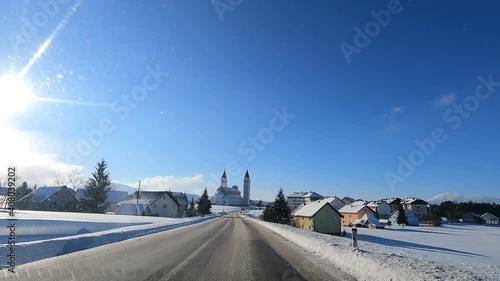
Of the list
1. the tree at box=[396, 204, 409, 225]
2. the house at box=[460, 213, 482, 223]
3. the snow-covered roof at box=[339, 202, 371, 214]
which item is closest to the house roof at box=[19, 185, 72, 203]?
the snow-covered roof at box=[339, 202, 371, 214]

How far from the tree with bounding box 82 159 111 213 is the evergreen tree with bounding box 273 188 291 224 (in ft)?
111

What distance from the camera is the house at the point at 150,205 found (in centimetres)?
6669

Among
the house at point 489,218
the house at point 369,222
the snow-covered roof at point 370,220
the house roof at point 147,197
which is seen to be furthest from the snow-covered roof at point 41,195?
the house at point 489,218

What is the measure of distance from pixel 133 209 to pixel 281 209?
32657 millimetres

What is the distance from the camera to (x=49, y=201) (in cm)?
5928

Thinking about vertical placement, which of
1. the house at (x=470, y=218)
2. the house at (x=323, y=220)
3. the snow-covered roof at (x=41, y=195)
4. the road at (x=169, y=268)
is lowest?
the house at (x=470, y=218)

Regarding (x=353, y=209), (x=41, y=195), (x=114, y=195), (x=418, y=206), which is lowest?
(x=353, y=209)

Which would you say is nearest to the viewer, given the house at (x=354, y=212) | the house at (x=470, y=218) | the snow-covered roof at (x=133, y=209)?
the snow-covered roof at (x=133, y=209)

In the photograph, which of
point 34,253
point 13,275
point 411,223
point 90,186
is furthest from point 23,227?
point 411,223

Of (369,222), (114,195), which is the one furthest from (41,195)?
(369,222)

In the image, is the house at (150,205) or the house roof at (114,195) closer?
the house at (150,205)

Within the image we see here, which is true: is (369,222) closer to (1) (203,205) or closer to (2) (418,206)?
(1) (203,205)

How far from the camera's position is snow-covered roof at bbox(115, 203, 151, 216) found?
6575 centimetres

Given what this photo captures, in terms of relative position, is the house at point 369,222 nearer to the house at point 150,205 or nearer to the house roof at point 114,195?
the house at point 150,205
